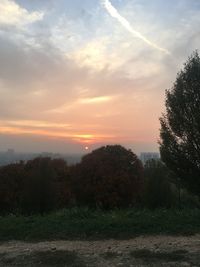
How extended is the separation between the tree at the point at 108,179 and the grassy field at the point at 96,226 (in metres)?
27.8

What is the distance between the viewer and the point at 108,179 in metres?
43.0

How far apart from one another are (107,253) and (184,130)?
4458 millimetres

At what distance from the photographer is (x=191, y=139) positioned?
12.7 m

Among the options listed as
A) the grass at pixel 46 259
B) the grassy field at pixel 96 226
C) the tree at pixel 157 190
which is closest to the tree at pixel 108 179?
the tree at pixel 157 190

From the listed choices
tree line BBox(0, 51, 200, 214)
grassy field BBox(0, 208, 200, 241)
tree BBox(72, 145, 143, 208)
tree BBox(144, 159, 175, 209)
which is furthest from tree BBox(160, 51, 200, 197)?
tree BBox(72, 145, 143, 208)

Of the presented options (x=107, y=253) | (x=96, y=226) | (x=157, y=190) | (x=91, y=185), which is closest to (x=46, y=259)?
(x=107, y=253)

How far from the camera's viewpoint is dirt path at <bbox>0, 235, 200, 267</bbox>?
9.07 m

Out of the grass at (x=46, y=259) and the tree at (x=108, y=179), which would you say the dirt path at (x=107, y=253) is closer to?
the grass at (x=46, y=259)

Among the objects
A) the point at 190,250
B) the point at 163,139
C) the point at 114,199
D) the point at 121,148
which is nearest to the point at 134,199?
the point at 114,199

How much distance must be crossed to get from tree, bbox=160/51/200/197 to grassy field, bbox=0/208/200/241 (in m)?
1.08

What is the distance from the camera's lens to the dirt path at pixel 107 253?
9.07 m

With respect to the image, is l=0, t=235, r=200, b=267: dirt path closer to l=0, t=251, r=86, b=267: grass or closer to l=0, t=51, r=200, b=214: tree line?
l=0, t=251, r=86, b=267: grass

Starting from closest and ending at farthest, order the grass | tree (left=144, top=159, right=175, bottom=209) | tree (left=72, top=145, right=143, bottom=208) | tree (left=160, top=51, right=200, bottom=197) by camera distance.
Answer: the grass < tree (left=160, top=51, right=200, bottom=197) < tree (left=144, top=159, right=175, bottom=209) < tree (left=72, top=145, right=143, bottom=208)

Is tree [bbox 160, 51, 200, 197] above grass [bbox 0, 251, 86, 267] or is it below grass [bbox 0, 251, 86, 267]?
above
